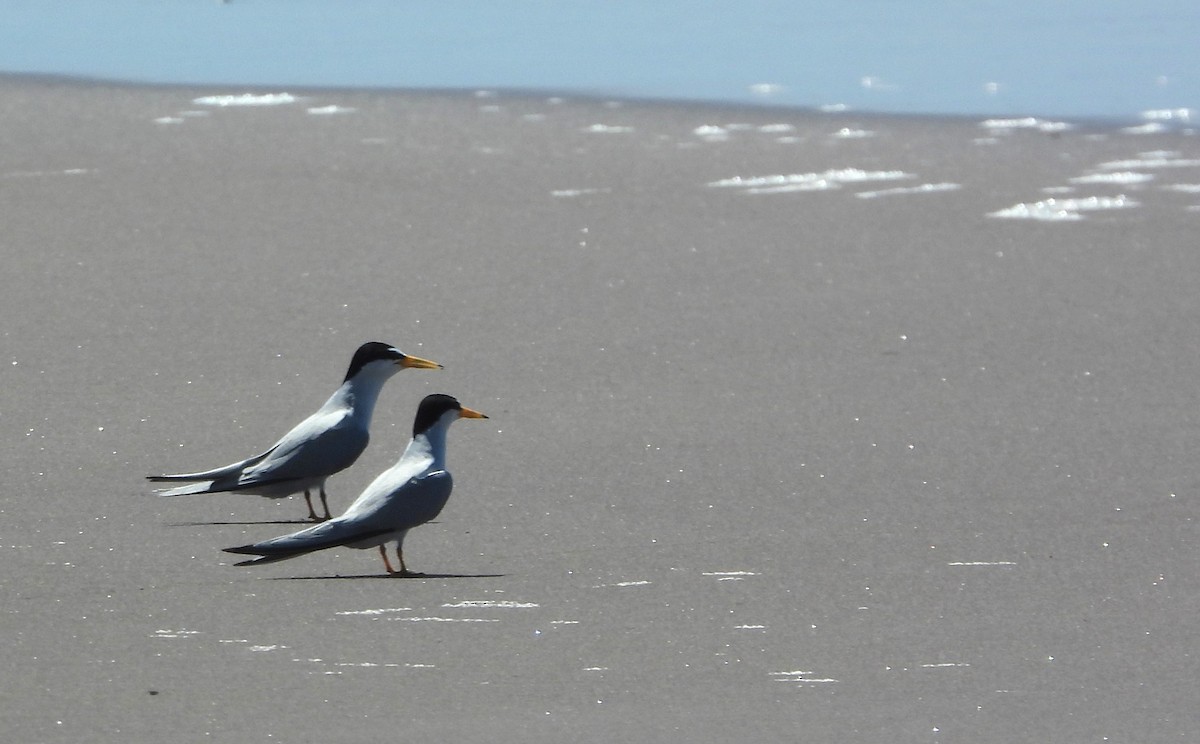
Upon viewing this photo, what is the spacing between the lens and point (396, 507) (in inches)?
159

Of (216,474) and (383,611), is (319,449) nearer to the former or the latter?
(216,474)

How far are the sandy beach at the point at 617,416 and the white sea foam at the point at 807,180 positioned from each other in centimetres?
2

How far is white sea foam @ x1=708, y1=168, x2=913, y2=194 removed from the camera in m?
7.44

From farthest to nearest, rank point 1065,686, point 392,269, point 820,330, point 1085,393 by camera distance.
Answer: point 392,269 < point 820,330 < point 1085,393 < point 1065,686

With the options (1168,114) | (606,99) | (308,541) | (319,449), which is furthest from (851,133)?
(308,541)

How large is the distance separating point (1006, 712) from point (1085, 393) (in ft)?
6.97

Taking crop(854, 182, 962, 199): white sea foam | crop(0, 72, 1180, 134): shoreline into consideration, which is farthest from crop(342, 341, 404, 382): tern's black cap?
crop(0, 72, 1180, 134): shoreline

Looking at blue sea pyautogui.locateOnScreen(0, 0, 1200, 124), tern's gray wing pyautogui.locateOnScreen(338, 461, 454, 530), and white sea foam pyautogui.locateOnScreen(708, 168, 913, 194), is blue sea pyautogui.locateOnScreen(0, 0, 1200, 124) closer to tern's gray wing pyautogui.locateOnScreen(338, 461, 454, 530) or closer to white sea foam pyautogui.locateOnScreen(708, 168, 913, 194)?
white sea foam pyautogui.locateOnScreen(708, 168, 913, 194)

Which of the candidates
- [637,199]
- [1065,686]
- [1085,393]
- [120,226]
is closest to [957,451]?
[1085,393]

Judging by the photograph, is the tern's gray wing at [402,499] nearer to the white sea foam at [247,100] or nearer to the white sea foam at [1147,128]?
the white sea foam at [247,100]

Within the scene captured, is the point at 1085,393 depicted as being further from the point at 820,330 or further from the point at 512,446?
the point at 512,446

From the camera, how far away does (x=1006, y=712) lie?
3277mm

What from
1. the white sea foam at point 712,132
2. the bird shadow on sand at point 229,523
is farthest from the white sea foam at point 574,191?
the bird shadow on sand at point 229,523

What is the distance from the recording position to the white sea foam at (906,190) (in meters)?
7.36
